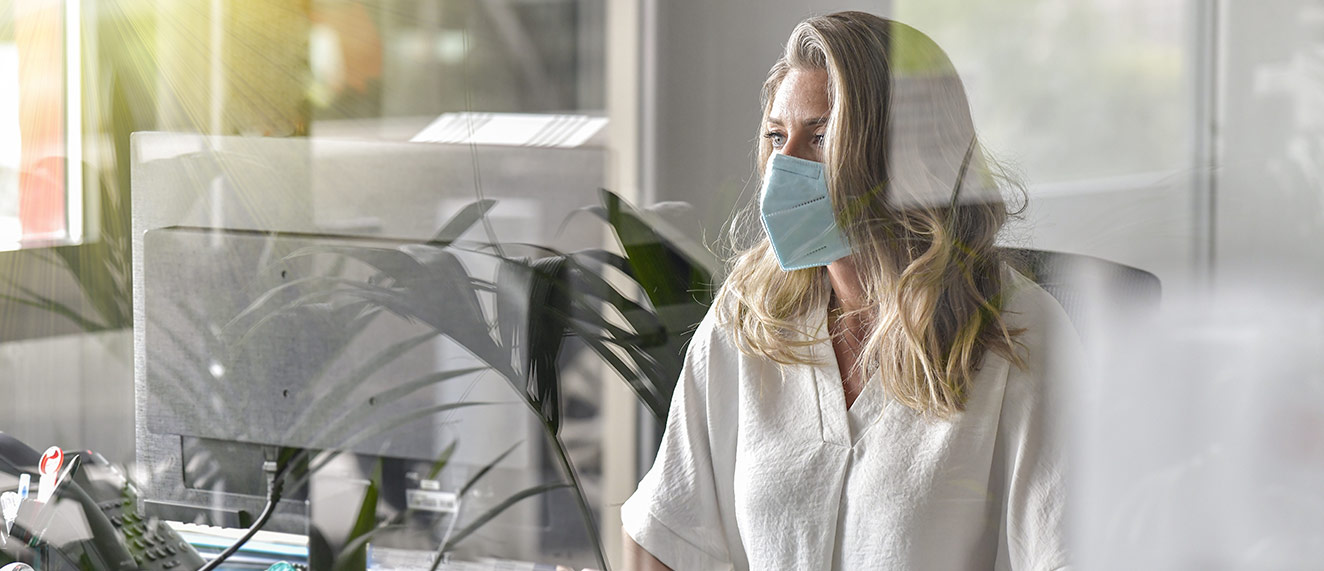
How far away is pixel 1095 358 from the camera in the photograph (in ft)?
1.60

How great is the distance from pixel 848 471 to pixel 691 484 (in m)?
0.10

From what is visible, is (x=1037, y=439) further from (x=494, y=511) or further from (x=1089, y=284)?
(x=494, y=511)

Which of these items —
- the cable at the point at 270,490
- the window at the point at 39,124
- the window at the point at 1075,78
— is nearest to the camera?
the window at the point at 1075,78

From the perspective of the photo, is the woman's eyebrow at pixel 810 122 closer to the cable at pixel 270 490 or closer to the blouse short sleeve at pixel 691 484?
the blouse short sleeve at pixel 691 484

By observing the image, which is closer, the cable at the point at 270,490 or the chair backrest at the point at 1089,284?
the chair backrest at the point at 1089,284

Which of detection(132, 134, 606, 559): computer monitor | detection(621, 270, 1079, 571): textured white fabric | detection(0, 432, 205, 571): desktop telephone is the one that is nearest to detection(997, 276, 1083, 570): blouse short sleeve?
detection(621, 270, 1079, 571): textured white fabric

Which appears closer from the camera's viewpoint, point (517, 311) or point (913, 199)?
point (913, 199)

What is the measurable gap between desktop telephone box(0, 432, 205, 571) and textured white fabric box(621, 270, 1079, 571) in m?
0.47

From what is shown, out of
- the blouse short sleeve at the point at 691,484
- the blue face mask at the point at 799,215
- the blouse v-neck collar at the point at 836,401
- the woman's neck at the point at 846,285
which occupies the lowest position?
the blouse short sleeve at the point at 691,484

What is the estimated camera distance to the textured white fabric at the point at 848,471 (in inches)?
19.8

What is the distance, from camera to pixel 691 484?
Answer: 61cm

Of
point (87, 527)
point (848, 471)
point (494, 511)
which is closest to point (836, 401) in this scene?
point (848, 471)

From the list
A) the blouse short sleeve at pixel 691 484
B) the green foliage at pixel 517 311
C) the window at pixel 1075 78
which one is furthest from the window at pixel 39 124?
the window at pixel 1075 78

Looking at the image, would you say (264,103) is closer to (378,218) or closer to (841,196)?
(378,218)
